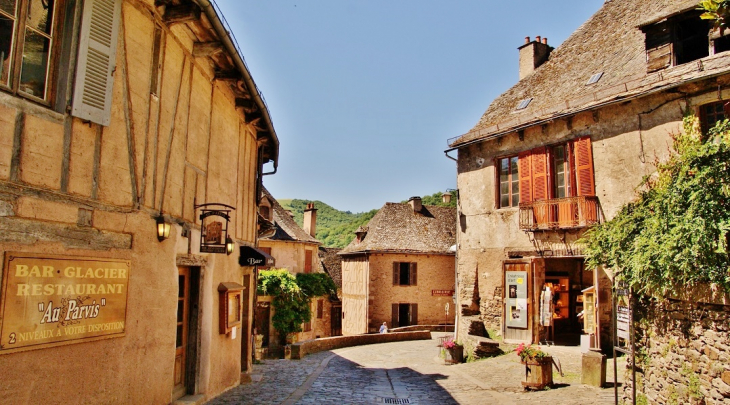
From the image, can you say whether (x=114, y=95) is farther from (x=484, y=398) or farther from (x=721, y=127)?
(x=484, y=398)

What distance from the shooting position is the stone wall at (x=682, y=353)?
5992mm

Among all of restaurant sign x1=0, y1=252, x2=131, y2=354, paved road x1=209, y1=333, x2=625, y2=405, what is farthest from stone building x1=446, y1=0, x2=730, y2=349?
restaurant sign x1=0, y1=252, x2=131, y2=354

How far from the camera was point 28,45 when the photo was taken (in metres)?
4.46

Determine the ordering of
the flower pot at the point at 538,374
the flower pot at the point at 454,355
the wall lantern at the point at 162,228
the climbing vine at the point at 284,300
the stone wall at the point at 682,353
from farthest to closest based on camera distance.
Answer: the climbing vine at the point at 284,300 < the flower pot at the point at 454,355 < the flower pot at the point at 538,374 < the wall lantern at the point at 162,228 < the stone wall at the point at 682,353

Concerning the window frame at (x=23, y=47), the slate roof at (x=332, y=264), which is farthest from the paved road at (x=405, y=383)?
the slate roof at (x=332, y=264)

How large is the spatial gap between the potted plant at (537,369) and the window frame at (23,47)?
9314 mm

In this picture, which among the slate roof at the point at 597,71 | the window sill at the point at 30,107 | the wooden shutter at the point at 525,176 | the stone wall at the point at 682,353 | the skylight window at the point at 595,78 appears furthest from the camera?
the wooden shutter at the point at 525,176

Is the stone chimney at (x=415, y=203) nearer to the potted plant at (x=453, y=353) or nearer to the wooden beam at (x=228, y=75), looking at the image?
the potted plant at (x=453, y=353)

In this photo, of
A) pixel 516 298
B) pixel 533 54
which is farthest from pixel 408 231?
pixel 516 298

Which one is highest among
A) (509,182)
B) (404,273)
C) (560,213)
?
(509,182)

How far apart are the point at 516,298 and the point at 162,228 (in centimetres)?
1129

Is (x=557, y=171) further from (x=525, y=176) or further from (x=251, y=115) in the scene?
(x=251, y=115)

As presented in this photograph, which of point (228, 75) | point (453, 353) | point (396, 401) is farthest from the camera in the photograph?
point (453, 353)

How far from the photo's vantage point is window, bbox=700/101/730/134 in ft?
36.8
